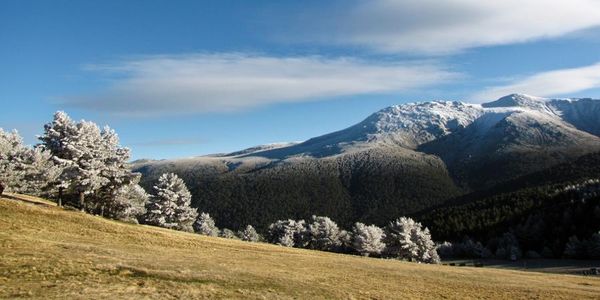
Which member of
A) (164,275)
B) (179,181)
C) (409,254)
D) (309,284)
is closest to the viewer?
(164,275)

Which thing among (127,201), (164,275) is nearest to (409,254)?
(127,201)

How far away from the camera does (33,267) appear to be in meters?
32.0

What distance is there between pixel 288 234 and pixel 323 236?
1293 cm

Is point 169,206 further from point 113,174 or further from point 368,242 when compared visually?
point 368,242

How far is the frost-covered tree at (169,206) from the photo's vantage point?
101 meters

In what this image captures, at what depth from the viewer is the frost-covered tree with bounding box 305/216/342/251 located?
160462 mm

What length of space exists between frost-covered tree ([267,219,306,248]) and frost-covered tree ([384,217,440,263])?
122 feet

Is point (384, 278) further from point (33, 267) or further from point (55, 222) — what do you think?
point (55, 222)

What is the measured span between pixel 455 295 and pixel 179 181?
73127mm

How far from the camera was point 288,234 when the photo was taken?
16750cm

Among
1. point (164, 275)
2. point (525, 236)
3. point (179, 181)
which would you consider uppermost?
point (179, 181)

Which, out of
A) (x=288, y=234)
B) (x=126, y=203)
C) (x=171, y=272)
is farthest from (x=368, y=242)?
(x=171, y=272)

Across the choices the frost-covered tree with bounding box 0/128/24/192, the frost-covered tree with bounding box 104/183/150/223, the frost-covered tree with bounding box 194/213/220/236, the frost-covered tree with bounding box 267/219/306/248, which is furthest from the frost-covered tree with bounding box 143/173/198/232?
the frost-covered tree with bounding box 267/219/306/248

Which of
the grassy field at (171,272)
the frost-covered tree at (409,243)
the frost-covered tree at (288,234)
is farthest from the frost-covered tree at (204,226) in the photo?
the grassy field at (171,272)
